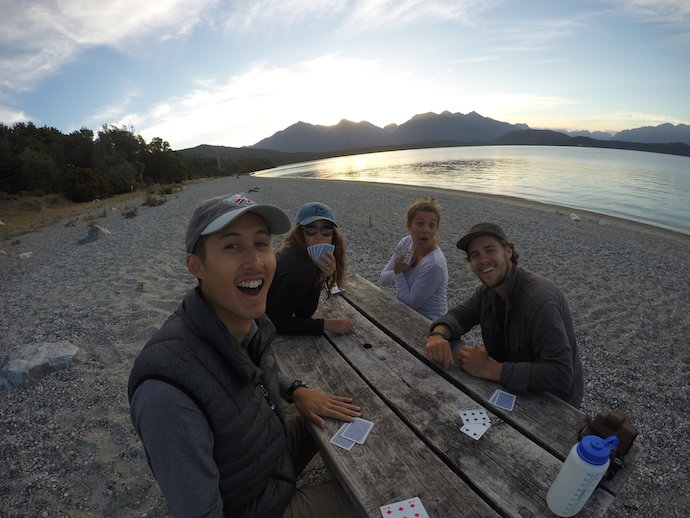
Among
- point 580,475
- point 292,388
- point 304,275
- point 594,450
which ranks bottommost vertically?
point 292,388

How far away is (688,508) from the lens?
2635mm

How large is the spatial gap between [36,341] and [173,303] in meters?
1.82

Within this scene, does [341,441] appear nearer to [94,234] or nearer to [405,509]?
[405,509]

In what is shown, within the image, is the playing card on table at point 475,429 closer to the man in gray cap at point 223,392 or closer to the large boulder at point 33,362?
the man in gray cap at point 223,392

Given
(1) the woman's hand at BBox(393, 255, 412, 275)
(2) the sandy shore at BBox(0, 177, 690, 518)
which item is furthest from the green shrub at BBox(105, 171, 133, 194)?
(1) the woman's hand at BBox(393, 255, 412, 275)

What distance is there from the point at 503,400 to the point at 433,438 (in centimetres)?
52

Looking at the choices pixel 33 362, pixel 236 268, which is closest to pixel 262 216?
pixel 236 268

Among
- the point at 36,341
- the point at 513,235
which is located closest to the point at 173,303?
the point at 36,341

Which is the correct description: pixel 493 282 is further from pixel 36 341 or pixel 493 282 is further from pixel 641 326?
pixel 36 341

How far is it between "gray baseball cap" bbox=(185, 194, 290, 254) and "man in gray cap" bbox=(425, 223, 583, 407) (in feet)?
4.87

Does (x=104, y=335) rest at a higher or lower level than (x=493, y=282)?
lower

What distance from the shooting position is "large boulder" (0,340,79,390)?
3801mm

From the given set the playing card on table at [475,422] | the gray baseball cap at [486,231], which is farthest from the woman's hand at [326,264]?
the playing card on table at [475,422]

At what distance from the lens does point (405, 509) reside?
54.6 inches
